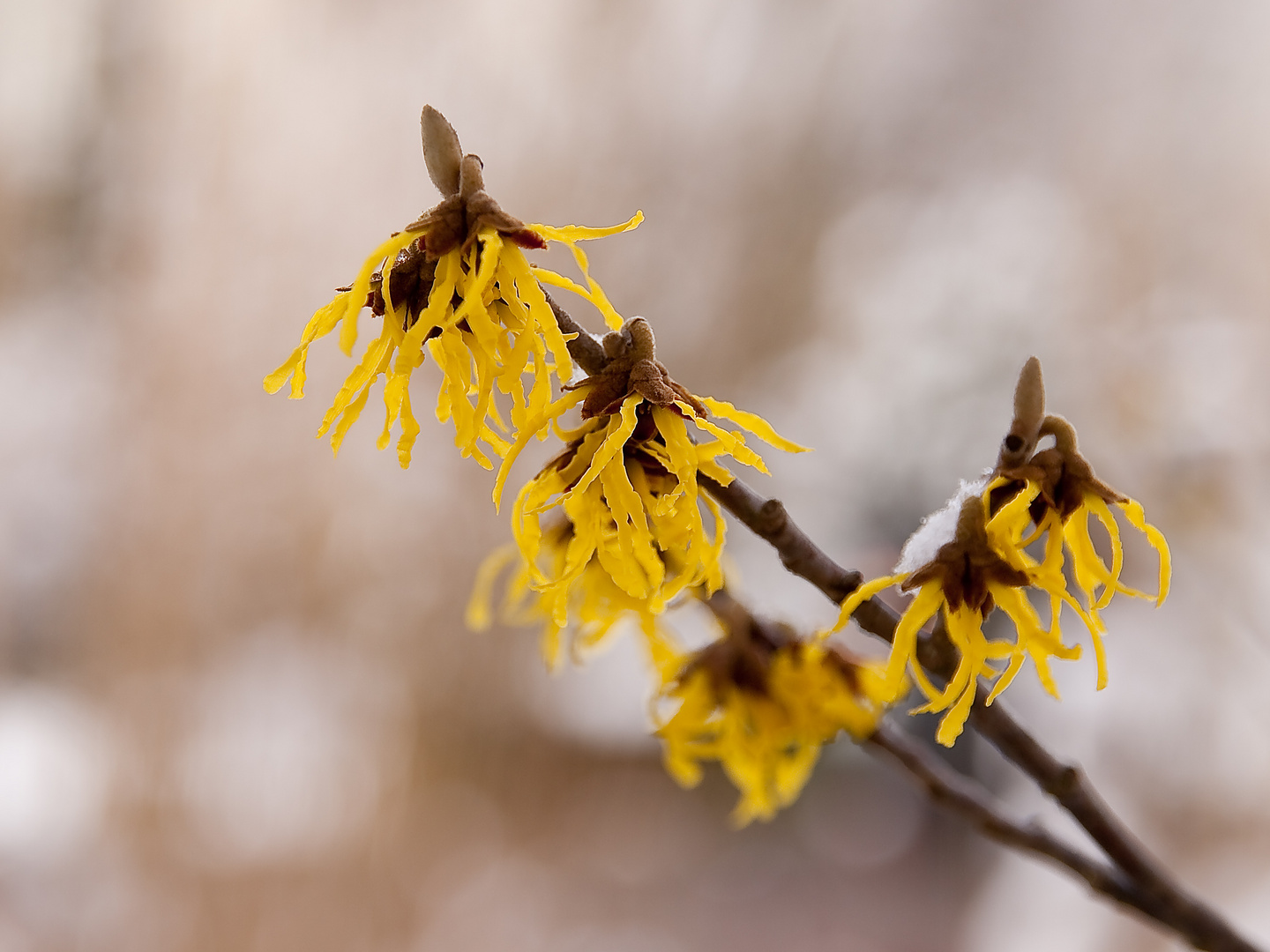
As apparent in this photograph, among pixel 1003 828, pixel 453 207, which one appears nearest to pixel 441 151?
pixel 453 207

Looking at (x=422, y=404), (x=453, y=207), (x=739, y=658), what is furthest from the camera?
(x=422, y=404)

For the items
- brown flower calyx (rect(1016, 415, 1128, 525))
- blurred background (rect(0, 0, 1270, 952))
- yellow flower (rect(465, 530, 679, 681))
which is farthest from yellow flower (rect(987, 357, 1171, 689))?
blurred background (rect(0, 0, 1270, 952))

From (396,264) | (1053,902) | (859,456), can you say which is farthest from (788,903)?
(396,264)

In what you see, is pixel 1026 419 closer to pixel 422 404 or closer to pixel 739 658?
pixel 739 658

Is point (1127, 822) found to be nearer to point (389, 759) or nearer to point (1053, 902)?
point (1053, 902)

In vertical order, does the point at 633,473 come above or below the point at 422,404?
below

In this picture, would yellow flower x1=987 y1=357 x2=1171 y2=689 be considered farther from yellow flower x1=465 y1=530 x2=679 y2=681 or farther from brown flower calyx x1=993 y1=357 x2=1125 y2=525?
yellow flower x1=465 y1=530 x2=679 y2=681
